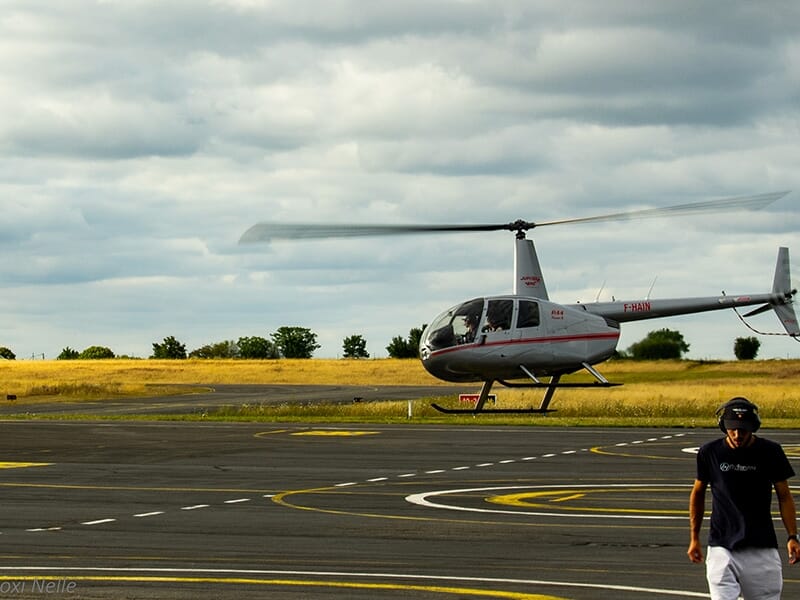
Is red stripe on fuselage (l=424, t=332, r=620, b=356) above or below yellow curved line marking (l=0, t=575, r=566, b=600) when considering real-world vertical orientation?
above

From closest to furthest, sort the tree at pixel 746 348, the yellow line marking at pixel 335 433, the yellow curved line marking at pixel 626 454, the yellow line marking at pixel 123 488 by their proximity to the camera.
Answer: the yellow line marking at pixel 123 488 < the yellow curved line marking at pixel 626 454 < the yellow line marking at pixel 335 433 < the tree at pixel 746 348

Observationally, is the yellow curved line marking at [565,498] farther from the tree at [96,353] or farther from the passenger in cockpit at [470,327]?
the tree at [96,353]

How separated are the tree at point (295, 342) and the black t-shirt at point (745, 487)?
185 m

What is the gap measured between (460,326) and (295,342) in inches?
6020

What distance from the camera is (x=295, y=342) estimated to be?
194375 mm

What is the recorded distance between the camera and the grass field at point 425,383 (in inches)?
2060

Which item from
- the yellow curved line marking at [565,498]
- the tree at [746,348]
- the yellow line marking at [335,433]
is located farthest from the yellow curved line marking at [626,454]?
the tree at [746,348]

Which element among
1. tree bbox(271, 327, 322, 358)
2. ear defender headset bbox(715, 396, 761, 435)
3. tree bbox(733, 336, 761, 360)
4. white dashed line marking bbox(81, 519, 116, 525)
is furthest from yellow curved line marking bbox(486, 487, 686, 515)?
tree bbox(271, 327, 322, 358)

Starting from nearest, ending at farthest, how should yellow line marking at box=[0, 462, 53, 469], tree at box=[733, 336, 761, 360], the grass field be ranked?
yellow line marking at box=[0, 462, 53, 469] → the grass field → tree at box=[733, 336, 761, 360]

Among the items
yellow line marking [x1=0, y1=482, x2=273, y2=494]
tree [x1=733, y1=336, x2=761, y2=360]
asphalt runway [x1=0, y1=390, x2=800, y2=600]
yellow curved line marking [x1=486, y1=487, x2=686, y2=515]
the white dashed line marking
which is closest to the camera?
asphalt runway [x1=0, y1=390, x2=800, y2=600]

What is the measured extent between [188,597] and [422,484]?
1219cm

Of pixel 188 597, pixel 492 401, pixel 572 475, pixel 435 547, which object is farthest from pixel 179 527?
pixel 492 401

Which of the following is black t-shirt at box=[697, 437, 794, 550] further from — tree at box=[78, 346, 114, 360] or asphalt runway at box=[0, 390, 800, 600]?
tree at box=[78, 346, 114, 360]

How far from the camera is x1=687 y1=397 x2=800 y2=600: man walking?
9.30 metres
